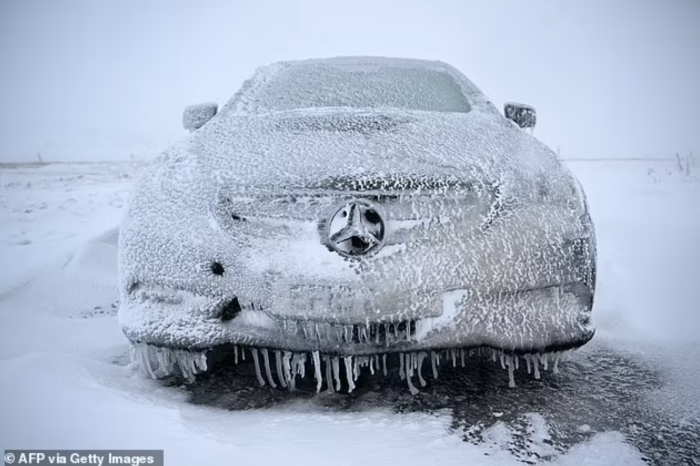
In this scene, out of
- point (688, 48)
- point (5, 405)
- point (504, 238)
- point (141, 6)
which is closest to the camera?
point (5, 405)

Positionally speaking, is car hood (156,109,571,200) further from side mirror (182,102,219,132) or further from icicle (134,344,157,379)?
icicle (134,344,157,379)

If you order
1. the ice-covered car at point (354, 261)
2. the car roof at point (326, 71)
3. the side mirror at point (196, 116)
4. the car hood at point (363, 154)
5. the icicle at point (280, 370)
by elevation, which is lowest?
the icicle at point (280, 370)

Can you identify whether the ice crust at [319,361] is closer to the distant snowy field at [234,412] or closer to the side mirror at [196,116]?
the distant snowy field at [234,412]

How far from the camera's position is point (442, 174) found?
61.5 inches

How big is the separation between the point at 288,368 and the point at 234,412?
22 cm

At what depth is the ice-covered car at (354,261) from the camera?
1.39 metres

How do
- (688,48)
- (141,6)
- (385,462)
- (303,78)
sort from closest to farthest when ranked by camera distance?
(385,462) → (303,78) → (688,48) → (141,6)

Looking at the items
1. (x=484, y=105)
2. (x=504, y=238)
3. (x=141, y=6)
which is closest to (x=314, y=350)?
(x=504, y=238)

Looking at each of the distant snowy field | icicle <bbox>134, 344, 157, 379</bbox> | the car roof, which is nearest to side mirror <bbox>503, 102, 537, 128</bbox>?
the car roof

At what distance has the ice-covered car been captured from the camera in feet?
4.57

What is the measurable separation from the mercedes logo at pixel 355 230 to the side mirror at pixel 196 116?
4.90 feet

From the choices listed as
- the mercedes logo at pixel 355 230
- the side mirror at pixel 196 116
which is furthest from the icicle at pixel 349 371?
the side mirror at pixel 196 116

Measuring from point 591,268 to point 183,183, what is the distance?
1.48 metres

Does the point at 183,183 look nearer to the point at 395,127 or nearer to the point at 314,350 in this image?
the point at 314,350
